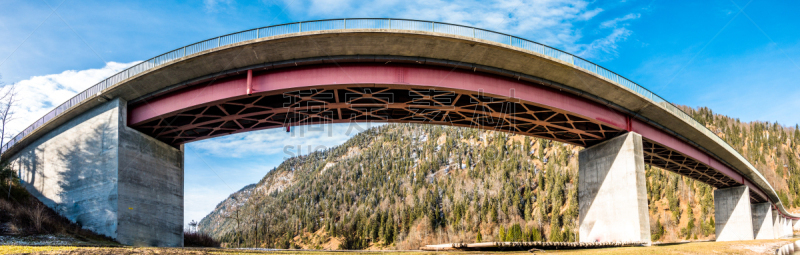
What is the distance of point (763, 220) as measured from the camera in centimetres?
6034

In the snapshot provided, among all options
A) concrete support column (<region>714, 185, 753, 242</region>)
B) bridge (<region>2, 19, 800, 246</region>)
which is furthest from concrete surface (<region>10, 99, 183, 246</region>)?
concrete support column (<region>714, 185, 753, 242</region>)

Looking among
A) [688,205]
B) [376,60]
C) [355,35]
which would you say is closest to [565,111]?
[376,60]

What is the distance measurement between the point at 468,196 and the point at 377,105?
116 metres

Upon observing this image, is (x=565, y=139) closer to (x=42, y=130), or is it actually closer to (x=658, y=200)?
(x=42, y=130)

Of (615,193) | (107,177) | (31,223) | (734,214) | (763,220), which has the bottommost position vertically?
(763,220)

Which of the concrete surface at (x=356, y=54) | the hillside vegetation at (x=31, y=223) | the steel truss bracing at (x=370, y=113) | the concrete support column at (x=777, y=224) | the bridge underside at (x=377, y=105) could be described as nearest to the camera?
the hillside vegetation at (x=31, y=223)

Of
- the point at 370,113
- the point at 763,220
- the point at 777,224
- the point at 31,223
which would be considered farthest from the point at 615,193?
the point at 777,224

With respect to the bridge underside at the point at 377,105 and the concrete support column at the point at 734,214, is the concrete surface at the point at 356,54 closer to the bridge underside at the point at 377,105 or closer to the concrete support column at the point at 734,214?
the bridge underside at the point at 377,105

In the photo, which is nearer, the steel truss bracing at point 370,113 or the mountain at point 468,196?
the steel truss bracing at point 370,113

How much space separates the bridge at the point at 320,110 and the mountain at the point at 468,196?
72286 mm

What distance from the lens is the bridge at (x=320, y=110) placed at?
23.1 m

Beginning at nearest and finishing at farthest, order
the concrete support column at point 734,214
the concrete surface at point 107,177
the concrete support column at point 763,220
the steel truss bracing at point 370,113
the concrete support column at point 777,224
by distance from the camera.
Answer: the concrete surface at point 107,177 → the steel truss bracing at point 370,113 → the concrete support column at point 734,214 → the concrete support column at point 763,220 → the concrete support column at point 777,224

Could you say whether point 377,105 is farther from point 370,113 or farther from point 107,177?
point 107,177

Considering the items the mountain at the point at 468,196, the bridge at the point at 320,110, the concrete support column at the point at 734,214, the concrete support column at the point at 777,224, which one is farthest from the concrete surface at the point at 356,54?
the mountain at the point at 468,196
